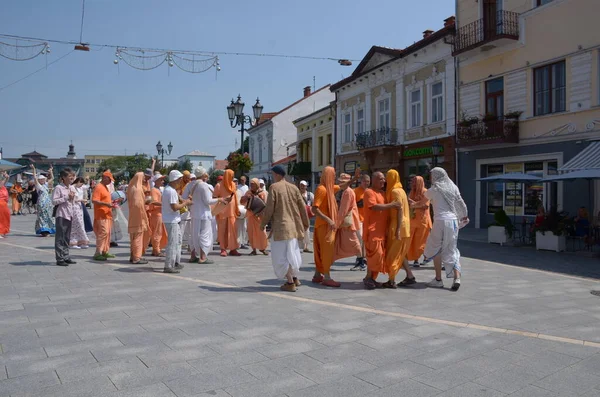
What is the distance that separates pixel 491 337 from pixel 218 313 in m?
3.01

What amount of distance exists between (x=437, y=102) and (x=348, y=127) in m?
9.87

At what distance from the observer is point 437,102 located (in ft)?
83.7

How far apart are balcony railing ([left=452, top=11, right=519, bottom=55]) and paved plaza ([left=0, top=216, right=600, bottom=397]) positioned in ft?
46.4

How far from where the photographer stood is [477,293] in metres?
7.93

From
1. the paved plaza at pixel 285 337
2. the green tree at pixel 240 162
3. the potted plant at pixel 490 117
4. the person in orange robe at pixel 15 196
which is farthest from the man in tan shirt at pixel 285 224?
the person in orange robe at pixel 15 196

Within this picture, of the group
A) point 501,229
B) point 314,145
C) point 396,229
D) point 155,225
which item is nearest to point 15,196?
point 155,225

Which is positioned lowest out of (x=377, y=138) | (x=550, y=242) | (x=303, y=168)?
(x=550, y=242)

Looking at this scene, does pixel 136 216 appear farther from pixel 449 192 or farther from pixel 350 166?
pixel 350 166

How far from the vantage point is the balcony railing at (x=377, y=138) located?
2859 centimetres

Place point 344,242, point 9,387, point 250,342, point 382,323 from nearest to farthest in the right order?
point 9,387
point 250,342
point 382,323
point 344,242

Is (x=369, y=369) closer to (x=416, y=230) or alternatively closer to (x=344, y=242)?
(x=344, y=242)

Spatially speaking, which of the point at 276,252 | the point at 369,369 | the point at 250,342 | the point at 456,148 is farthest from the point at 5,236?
the point at 456,148

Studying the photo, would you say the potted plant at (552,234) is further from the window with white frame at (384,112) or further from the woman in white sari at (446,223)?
the window with white frame at (384,112)

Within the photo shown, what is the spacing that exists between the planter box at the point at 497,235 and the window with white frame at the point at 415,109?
10594mm
